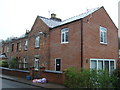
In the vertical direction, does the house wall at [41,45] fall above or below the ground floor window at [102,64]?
above

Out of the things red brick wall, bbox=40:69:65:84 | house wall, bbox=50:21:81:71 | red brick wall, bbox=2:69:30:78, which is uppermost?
house wall, bbox=50:21:81:71

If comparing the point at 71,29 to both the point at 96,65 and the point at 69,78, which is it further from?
the point at 69,78

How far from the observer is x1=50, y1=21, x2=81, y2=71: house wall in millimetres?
15359

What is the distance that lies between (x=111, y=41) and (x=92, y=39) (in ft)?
13.0

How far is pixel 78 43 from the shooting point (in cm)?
1533

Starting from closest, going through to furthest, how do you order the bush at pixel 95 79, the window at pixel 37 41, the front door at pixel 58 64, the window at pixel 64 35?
the bush at pixel 95 79 → the window at pixel 64 35 → the front door at pixel 58 64 → the window at pixel 37 41

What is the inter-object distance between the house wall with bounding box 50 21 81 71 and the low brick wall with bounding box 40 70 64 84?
83.7 inches

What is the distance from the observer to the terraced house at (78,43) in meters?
15.3

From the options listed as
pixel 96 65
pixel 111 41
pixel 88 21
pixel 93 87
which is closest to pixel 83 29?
pixel 88 21

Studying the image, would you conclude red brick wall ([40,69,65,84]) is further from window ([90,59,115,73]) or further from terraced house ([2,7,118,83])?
window ([90,59,115,73])

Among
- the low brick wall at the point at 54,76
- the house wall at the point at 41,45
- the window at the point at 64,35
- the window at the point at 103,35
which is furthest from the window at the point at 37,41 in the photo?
the window at the point at 103,35

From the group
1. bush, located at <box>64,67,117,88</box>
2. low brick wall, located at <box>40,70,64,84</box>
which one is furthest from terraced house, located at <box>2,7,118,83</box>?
bush, located at <box>64,67,117,88</box>

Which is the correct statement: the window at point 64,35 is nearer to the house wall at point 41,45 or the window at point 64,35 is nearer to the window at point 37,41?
the house wall at point 41,45

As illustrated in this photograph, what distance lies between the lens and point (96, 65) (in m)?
16.1
